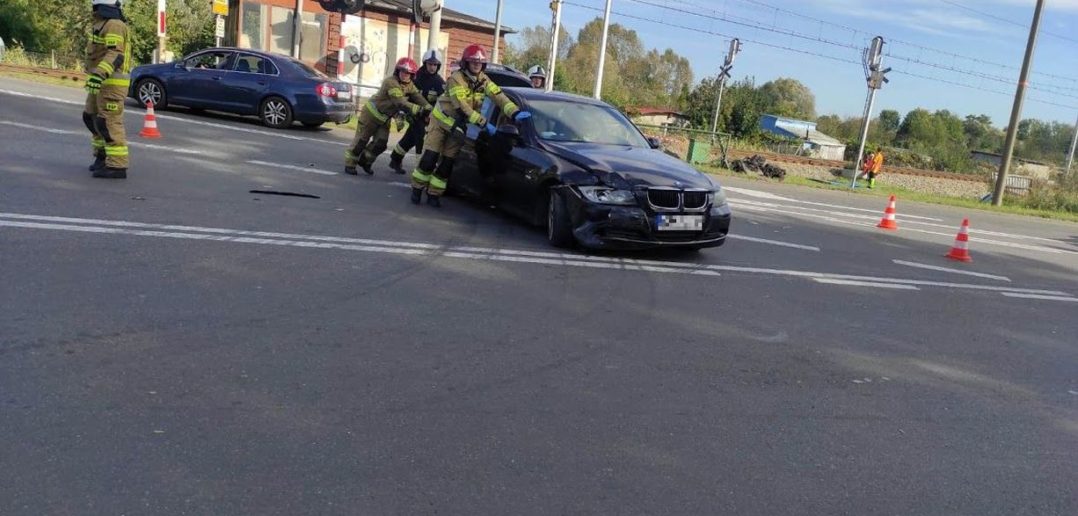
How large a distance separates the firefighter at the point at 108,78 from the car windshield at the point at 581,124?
434 cm

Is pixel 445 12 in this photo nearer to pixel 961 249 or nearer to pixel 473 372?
→ pixel 961 249

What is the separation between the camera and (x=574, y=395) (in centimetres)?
473

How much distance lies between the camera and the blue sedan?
58.3 feet

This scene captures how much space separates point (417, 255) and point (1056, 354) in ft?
17.1

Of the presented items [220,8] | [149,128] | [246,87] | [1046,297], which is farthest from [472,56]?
[220,8]

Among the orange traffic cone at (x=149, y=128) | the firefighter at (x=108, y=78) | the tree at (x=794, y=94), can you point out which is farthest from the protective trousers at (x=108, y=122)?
the tree at (x=794, y=94)

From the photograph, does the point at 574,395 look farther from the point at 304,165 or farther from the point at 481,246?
the point at 304,165

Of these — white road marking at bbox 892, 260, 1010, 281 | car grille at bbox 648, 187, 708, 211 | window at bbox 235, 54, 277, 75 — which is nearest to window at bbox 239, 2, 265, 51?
window at bbox 235, 54, 277, 75

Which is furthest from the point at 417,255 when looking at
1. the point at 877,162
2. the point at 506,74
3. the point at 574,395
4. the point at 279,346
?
the point at 877,162

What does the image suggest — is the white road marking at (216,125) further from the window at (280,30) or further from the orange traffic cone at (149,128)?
the window at (280,30)

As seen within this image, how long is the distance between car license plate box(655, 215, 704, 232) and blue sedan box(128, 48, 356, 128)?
1144 centimetres

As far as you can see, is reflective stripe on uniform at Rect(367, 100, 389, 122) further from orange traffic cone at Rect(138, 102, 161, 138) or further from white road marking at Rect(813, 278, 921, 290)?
white road marking at Rect(813, 278, 921, 290)

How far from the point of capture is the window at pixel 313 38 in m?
30.9

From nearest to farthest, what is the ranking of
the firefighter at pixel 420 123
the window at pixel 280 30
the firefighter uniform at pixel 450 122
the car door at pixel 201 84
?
the firefighter uniform at pixel 450 122 → the firefighter at pixel 420 123 → the car door at pixel 201 84 → the window at pixel 280 30
